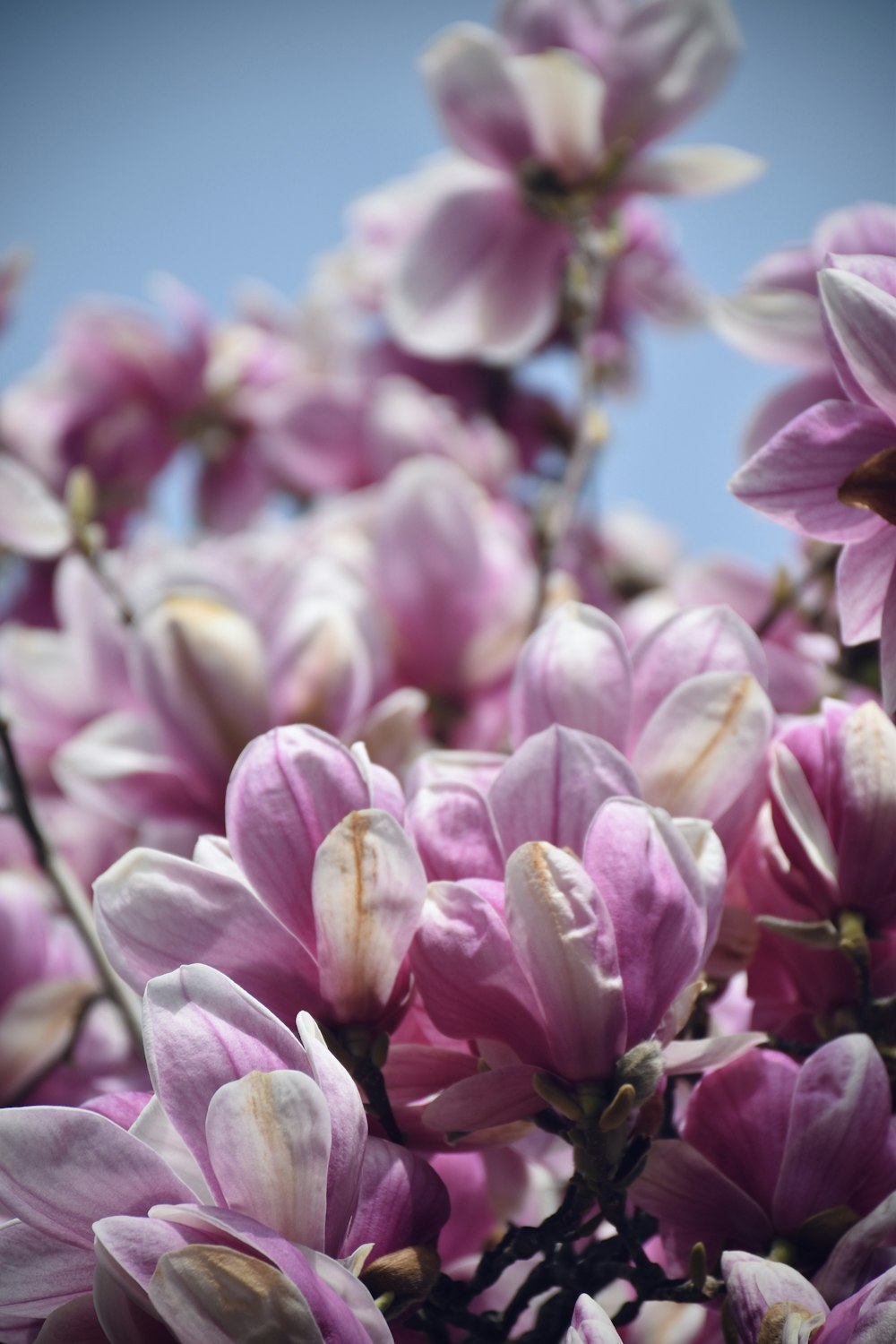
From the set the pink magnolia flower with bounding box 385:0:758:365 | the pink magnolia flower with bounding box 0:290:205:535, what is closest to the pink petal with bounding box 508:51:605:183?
the pink magnolia flower with bounding box 385:0:758:365

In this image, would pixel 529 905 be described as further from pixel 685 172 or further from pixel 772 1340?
pixel 685 172

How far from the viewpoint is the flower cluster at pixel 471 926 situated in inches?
10.2

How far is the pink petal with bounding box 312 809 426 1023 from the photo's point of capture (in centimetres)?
29

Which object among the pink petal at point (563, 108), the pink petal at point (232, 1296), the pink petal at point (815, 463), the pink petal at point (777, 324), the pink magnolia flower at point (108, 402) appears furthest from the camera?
the pink magnolia flower at point (108, 402)

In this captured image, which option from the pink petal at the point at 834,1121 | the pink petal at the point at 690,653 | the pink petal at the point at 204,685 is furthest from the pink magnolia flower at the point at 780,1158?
the pink petal at the point at 204,685

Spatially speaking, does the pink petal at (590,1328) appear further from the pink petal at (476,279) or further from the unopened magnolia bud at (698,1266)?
the pink petal at (476,279)

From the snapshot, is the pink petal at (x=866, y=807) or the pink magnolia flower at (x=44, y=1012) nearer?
the pink petal at (x=866, y=807)

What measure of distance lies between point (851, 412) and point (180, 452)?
67 centimetres

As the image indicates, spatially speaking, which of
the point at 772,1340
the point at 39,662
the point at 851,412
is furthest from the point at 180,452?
the point at 772,1340

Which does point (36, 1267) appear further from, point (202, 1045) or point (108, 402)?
point (108, 402)

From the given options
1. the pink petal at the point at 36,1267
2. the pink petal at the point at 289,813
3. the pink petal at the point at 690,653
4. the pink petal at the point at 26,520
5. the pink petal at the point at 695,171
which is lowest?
the pink petal at the point at 36,1267

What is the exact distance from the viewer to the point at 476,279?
71cm

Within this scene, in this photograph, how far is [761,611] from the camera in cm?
66

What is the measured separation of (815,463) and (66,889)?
29 cm
